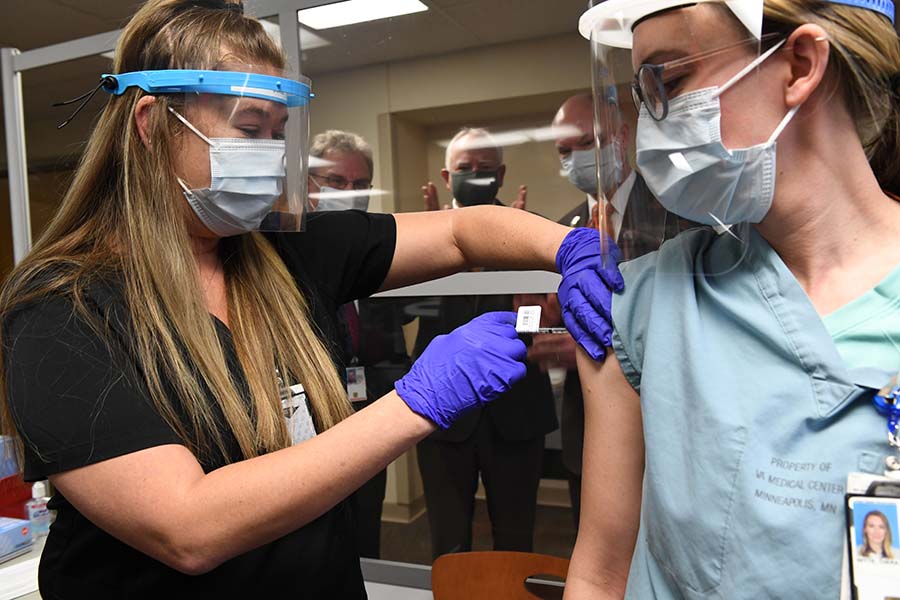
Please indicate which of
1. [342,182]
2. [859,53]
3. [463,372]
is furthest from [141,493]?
[342,182]

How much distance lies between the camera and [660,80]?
0.79 meters

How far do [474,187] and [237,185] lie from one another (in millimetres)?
1842

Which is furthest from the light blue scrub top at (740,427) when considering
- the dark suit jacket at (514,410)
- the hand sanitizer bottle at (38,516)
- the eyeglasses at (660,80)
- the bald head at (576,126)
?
the hand sanitizer bottle at (38,516)

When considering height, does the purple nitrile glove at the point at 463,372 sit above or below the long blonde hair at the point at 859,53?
below

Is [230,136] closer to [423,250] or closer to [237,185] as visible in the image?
[237,185]

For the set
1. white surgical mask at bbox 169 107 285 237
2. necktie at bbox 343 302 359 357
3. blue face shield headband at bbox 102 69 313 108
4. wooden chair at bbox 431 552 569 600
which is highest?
blue face shield headband at bbox 102 69 313 108

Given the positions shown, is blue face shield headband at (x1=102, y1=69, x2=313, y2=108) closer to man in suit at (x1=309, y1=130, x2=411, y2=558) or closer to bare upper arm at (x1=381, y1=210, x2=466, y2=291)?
bare upper arm at (x1=381, y1=210, x2=466, y2=291)

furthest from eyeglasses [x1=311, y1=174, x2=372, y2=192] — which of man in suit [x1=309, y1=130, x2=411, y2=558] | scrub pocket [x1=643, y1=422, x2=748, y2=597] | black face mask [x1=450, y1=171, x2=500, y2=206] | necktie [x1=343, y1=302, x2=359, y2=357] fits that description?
scrub pocket [x1=643, y1=422, x2=748, y2=597]

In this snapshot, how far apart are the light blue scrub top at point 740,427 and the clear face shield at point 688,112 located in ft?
0.20

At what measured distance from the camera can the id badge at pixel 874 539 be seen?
→ 0.64m

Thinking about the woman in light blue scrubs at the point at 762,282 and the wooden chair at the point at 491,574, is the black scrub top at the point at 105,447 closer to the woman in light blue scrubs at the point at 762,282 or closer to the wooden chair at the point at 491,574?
the wooden chair at the point at 491,574

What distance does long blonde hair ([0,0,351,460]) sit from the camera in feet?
3.48

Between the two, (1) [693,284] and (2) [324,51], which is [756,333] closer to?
(1) [693,284]

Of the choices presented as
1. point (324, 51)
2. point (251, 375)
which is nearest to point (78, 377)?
point (251, 375)
